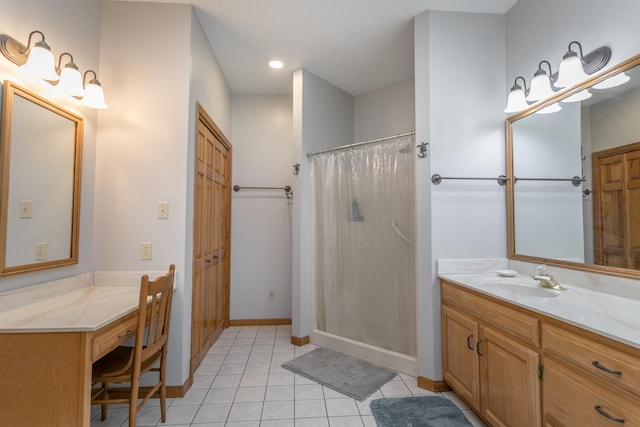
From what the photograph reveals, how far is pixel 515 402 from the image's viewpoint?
4.46 ft

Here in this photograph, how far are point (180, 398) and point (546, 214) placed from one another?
2738 mm

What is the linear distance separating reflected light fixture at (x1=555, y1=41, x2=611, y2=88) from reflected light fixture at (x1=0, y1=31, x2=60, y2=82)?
2.73 m

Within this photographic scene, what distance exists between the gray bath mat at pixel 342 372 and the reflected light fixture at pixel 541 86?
220 centimetres

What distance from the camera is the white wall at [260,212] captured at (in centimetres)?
342

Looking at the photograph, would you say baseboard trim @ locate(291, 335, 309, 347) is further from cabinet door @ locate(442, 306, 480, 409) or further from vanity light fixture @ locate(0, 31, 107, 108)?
vanity light fixture @ locate(0, 31, 107, 108)

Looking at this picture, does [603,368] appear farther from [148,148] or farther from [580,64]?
[148,148]

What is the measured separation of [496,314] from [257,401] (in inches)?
62.8

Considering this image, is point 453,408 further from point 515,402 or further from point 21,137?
point 21,137

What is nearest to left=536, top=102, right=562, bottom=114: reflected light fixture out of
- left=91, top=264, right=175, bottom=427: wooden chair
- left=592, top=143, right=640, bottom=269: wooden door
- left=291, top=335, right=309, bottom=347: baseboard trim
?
left=592, top=143, right=640, bottom=269: wooden door

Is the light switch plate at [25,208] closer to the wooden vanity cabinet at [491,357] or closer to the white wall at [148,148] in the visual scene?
the white wall at [148,148]

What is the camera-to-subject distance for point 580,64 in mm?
1536

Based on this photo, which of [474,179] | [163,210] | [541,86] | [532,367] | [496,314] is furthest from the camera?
[474,179]

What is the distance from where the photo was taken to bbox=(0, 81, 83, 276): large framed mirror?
1403 mm

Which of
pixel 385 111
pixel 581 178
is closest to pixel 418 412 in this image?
pixel 581 178
